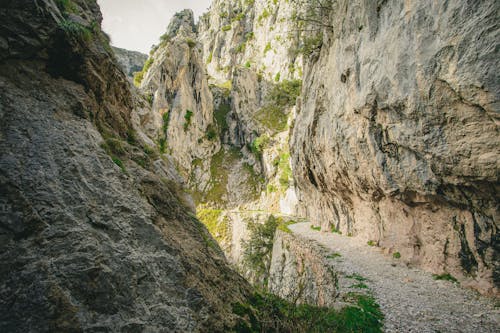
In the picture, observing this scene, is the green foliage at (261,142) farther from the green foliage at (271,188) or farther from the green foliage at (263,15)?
the green foliage at (263,15)

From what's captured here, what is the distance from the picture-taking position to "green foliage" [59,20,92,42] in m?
5.32

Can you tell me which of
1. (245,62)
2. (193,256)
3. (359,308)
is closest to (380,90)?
(359,308)

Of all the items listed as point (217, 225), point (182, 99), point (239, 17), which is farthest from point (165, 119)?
point (239, 17)

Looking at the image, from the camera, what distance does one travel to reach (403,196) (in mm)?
11609

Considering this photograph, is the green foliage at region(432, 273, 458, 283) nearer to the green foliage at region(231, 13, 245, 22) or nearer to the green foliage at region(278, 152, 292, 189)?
the green foliage at region(278, 152, 292, 189)

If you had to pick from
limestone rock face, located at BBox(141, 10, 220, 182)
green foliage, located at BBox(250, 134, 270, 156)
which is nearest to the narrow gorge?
green foliage, located at BBox(250, 134, 270, 156)

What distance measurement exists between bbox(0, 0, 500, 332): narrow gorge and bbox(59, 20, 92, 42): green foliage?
36 mm

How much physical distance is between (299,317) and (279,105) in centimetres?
5554

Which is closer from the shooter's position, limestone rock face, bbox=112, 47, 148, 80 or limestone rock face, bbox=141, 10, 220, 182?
limestone rock face, bbox=141, 10, 220, 182

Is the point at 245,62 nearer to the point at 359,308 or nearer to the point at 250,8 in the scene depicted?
the point at 250,8

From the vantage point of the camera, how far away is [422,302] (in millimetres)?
7711

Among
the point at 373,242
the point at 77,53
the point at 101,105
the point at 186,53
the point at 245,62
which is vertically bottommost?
the point at 373,242

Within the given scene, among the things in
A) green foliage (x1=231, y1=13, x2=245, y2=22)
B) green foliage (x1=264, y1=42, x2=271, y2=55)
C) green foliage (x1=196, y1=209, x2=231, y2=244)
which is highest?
green foliage (x1=231, y1=13, x2=245, y2=22)

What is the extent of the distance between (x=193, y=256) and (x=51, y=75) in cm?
516
